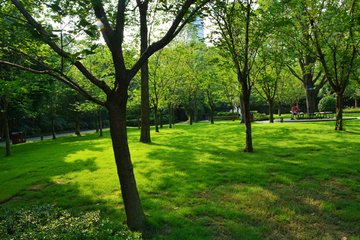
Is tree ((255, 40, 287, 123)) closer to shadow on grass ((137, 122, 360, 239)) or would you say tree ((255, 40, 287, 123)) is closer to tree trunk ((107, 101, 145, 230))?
shadow on grass ((137, 122, 360, 239))

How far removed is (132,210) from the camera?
11.3 feet

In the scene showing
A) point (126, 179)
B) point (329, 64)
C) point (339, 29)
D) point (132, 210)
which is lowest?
point (132, 210)

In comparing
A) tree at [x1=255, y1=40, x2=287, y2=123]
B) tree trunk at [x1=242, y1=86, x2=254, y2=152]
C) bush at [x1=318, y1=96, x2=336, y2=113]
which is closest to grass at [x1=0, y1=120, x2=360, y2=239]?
tree trunk at [x1=242, y1=86, x2=254, y2=152]

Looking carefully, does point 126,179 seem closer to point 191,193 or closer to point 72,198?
point 191,193

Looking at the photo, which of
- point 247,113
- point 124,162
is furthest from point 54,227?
point 247,113

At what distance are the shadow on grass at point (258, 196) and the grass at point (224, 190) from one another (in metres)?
0.01

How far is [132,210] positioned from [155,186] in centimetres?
189

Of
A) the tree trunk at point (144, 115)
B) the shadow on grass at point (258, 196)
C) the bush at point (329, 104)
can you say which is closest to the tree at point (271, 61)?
the shadow on grass at point (258, 196)

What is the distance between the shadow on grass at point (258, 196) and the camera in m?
3.29

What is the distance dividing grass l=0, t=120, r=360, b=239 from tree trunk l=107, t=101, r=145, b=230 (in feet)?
1.01

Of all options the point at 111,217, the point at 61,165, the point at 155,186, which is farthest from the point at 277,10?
the point at 61,165

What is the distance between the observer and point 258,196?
4.41 metres

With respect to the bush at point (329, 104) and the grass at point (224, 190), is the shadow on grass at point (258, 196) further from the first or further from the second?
the bush at point (329, 104)

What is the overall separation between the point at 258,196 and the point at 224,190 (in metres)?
0.76
